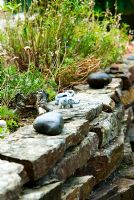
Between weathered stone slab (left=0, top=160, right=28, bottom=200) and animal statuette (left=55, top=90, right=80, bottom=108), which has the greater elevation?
weathered stone slab (left=0, top=160, right=28, bottom=200)

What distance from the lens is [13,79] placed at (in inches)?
151

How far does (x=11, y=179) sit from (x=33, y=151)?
368mm

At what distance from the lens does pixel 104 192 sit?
3.47m

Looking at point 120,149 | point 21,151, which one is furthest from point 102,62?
point 21,151

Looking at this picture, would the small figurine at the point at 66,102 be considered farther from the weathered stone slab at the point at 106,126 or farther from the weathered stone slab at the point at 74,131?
the weathered stone slab at the point at 74,131

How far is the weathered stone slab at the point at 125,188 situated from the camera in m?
3.63

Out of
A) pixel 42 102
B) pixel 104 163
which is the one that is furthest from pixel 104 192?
pixel 42 102

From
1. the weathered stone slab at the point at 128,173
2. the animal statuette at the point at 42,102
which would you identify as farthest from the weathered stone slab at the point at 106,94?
the weathered stone slab at the point at 128,173

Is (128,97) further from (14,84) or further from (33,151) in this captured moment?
(33,151)

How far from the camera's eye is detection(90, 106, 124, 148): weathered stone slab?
357cm

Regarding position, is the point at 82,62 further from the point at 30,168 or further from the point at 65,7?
the point at 30,168

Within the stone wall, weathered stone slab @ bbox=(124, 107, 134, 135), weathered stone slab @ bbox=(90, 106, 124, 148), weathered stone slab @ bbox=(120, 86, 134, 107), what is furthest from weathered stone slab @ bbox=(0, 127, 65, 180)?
weathered stone slab @ bbox=(120, 86, 134, 107)

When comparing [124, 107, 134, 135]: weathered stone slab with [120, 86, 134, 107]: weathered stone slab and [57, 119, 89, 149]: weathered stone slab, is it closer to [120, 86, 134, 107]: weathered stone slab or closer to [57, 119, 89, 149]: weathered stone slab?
[120, 86, 134, 107]: weathered stone slab

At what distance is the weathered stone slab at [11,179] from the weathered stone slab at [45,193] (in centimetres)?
6
